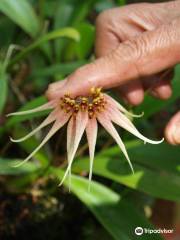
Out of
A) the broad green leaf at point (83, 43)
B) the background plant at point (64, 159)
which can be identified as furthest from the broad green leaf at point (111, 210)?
the broad green leaf at point (83, 43)

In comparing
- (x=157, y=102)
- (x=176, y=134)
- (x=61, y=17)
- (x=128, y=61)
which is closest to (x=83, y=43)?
(x=61, y=17)

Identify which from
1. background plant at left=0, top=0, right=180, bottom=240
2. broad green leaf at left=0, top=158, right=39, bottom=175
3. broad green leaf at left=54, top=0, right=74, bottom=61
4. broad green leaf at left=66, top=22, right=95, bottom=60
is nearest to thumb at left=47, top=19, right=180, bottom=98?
background plant at left=0, top=0, right=180, bottom=240

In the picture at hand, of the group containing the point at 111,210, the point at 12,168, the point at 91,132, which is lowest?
the point at 111,210

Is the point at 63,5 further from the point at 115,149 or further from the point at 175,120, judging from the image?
the point at 175,120

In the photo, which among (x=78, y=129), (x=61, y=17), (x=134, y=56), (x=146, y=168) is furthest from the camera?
(x=61, y=17)

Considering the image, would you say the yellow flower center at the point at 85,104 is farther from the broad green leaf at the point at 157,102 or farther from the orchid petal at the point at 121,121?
the broad green leaf at the point at 157,102

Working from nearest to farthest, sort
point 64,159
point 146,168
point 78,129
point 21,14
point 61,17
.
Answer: point 78,129
point 146,168
point 64,159
point 21,14
point 61,17

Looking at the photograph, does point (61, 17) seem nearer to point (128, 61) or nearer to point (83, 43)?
point (83, 43)
